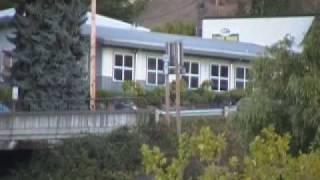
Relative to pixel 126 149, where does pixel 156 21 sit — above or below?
above

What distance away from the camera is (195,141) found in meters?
9.93

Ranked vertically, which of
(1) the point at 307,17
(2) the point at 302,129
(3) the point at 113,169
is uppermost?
(1) the point at 307,17

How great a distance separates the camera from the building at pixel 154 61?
4700 centimetres

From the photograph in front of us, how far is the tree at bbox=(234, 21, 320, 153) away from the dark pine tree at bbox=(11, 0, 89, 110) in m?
22.1

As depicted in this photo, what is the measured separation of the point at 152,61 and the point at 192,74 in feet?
8.19

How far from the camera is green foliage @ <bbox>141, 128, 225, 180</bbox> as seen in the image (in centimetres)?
970

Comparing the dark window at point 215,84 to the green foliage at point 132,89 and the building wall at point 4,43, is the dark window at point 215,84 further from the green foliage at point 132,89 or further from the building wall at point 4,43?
the building wall at point 4,43

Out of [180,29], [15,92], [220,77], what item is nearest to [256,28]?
[220,77]

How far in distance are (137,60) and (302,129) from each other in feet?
103

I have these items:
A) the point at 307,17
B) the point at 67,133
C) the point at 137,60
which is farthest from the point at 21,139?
the point at 307,17

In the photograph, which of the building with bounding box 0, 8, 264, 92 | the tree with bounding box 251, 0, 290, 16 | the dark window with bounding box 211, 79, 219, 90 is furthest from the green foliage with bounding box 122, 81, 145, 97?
the tree with bounding box 251, 0, 290, 16

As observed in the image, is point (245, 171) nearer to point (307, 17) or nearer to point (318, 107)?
point (318, 107)

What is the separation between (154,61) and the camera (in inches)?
1909

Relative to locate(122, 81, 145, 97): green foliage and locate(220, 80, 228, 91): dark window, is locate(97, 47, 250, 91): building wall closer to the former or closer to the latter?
locate(220, 80, 228, 91): dark window
